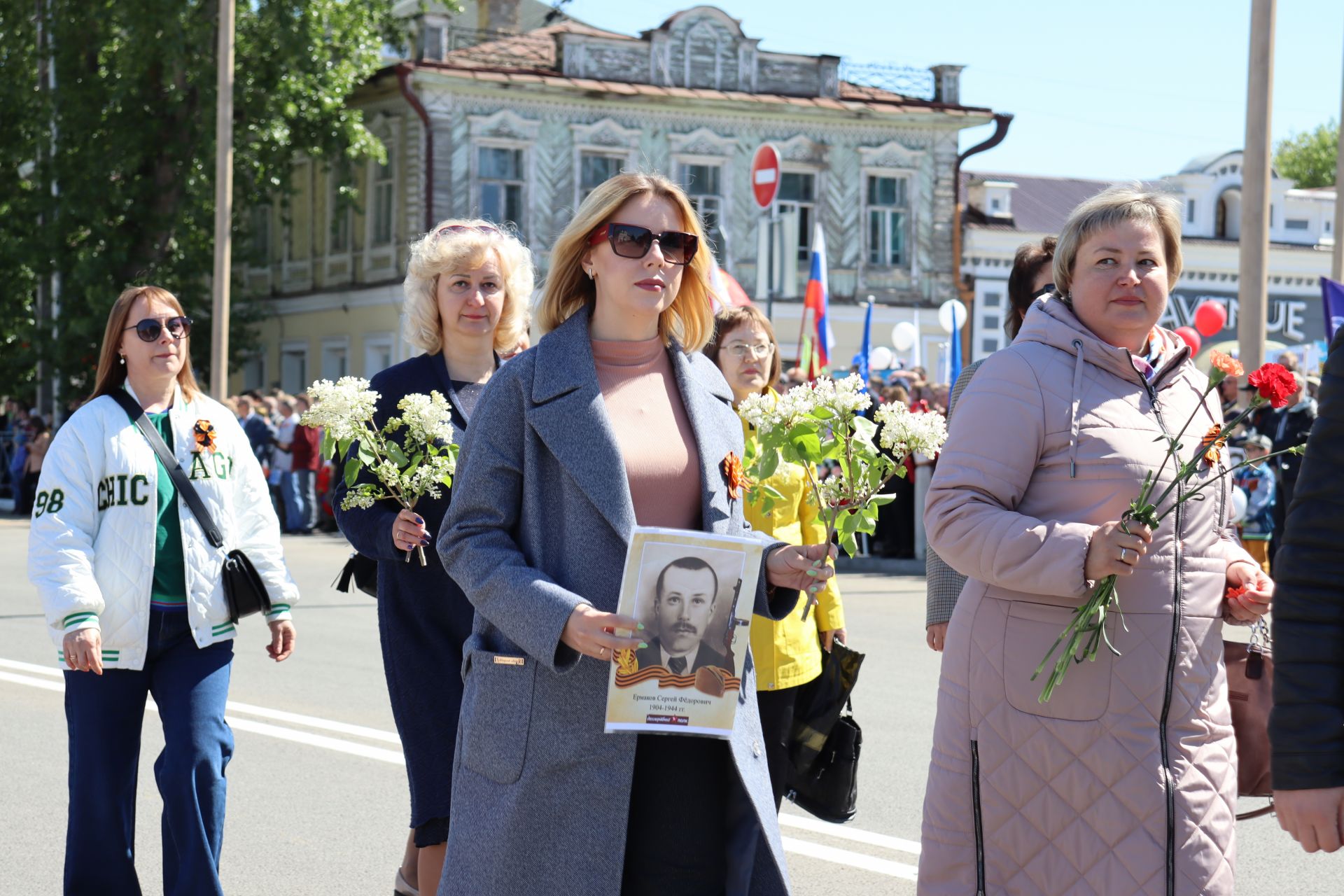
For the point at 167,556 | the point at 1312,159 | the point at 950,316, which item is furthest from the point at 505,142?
the point at 1312,159

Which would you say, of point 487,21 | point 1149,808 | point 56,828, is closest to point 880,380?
point 56,828

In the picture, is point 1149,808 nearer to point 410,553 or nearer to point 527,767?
point 527,767

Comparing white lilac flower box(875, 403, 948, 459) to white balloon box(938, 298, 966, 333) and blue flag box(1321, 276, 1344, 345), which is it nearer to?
blue flag box(1321, 276, 1344, 345)

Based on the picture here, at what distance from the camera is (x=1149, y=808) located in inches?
138

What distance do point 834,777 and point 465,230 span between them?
1.95m

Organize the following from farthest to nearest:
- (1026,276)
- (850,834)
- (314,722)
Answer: (314,722) < (850,834) < (1026,276)

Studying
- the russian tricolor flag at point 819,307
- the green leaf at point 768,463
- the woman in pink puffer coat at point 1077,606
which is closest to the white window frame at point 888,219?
the russian tricolor flag at point 819,307

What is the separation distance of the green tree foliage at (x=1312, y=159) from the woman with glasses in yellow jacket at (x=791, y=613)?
76415 millimetres

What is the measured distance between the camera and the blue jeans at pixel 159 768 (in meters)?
4.77

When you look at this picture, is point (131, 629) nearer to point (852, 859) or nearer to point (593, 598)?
point (593, 598)

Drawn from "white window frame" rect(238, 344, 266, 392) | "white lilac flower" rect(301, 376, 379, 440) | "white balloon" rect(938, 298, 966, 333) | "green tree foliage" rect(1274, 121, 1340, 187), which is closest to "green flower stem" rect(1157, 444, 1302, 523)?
"white lilac flower" rect(301, 376, 379, 440)

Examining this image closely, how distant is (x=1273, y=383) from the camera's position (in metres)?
3.45

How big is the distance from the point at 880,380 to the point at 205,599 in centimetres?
1636

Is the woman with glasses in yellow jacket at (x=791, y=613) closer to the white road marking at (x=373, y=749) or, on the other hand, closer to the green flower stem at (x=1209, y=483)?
the white road marking at (x=373, y=749)
